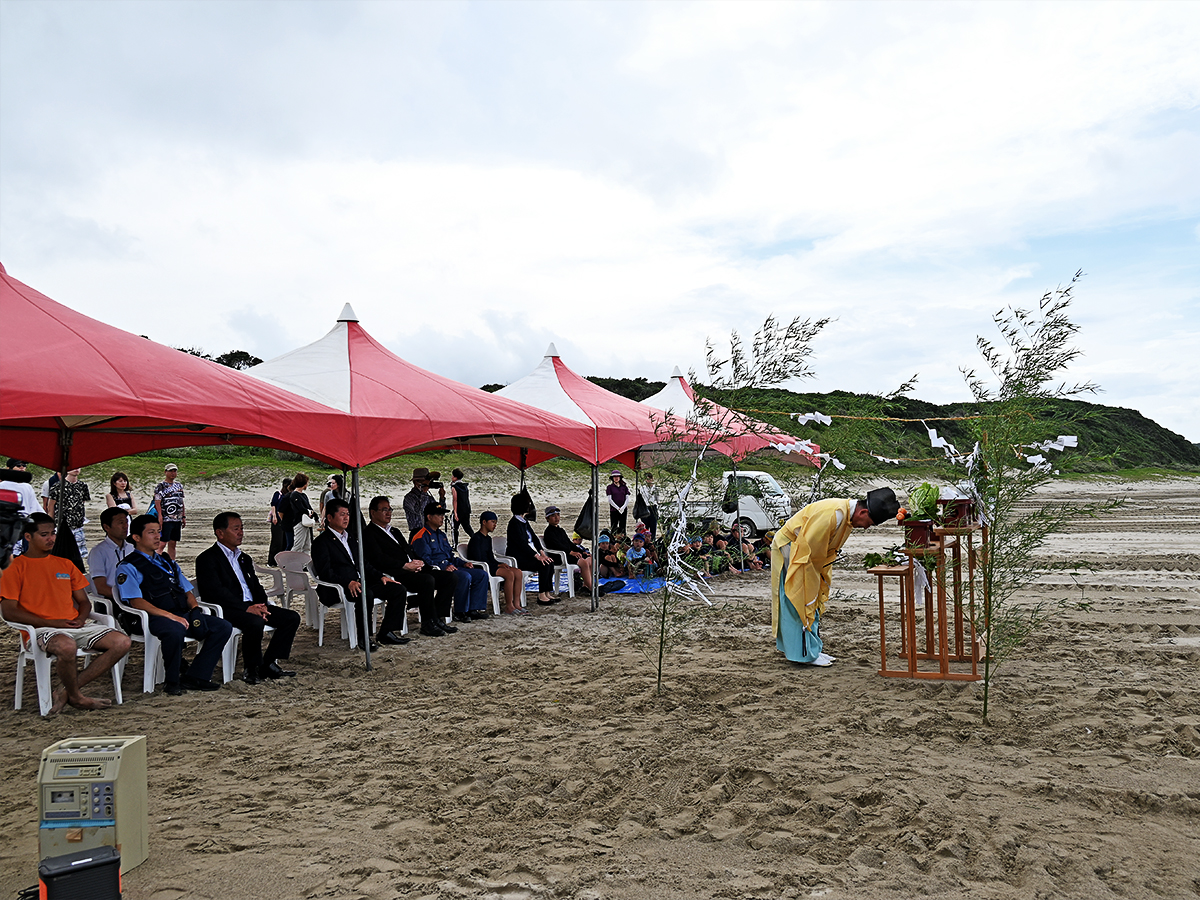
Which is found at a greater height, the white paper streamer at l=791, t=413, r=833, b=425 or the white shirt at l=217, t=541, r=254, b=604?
the white paper streamer at l=791, t=413, r=833, b=425

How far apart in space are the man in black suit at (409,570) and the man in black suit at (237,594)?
1.57 metres

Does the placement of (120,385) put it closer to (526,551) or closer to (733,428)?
(733,428)

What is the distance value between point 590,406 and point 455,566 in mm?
2855

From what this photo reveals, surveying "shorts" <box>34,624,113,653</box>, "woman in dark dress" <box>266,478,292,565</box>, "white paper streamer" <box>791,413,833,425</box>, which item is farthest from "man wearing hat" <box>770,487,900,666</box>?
"woman in dark dress" <box>266,478,292,565</box>

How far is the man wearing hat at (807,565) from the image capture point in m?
7.04

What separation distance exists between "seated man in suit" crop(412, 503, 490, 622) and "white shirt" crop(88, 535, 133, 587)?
282 cm

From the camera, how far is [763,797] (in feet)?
14.7

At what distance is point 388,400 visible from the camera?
25.7ft

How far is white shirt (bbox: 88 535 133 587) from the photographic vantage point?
715 cm

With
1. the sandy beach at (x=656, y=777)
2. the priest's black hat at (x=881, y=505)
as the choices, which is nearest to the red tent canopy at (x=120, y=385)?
the sandy beach at (x=656, y=777)

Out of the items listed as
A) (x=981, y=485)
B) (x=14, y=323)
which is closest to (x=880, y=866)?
(x=981, y=485)

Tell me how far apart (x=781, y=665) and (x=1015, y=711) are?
195 cm

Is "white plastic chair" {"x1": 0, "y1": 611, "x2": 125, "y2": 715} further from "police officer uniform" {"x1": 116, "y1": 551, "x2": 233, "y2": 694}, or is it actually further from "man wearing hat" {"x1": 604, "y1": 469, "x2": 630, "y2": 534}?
"man wearing hat" {"x1": 604, "y1": 469, "x2": 630, "y2": 534}

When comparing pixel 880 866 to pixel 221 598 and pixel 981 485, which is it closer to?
pixel 981 485
